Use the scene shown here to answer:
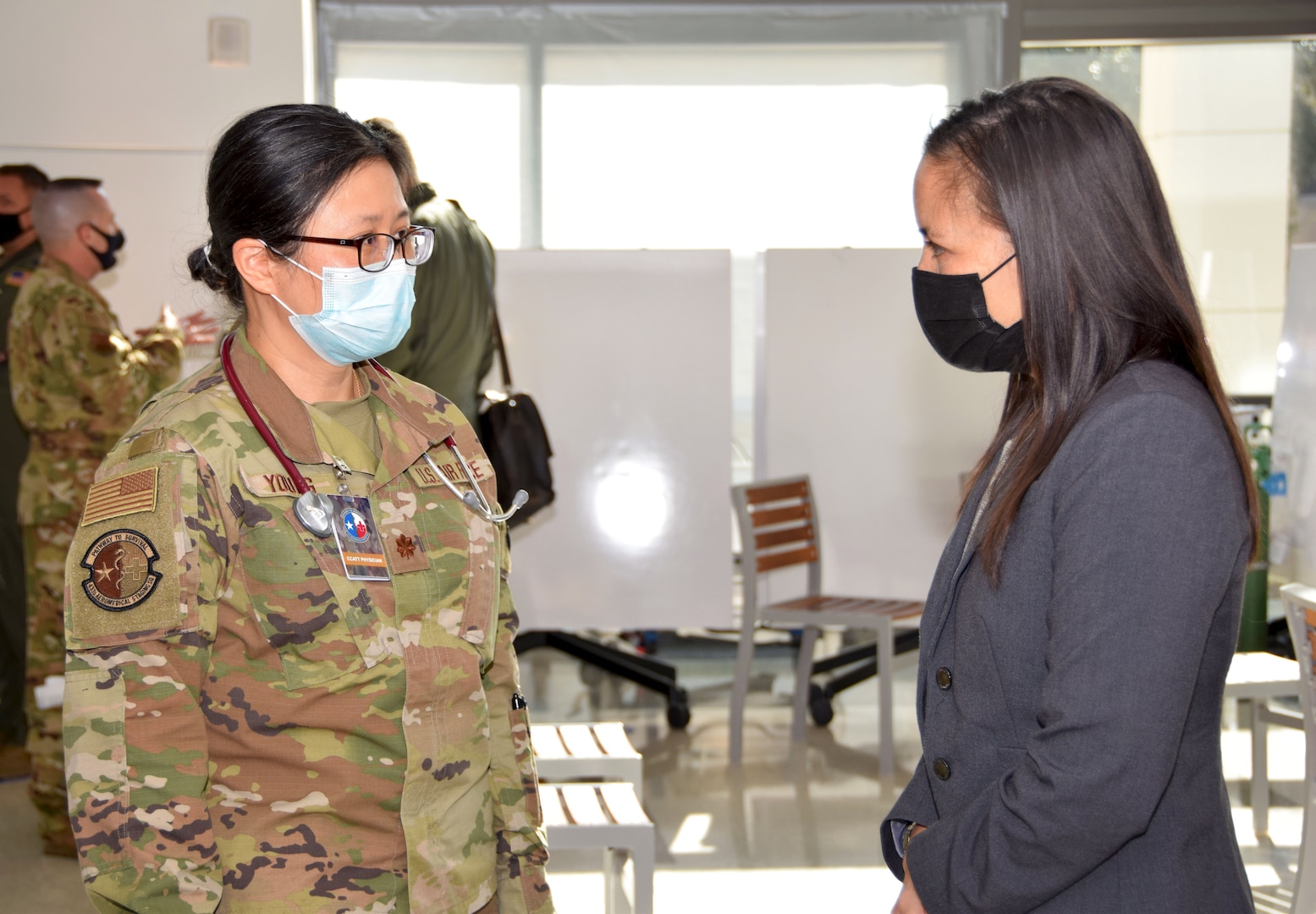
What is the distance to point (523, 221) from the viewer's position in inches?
219

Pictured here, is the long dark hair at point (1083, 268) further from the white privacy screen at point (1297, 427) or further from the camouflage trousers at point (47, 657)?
the white privacy screen at point (1297, 427)

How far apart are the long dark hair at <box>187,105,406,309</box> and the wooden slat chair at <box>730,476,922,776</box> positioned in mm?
3333

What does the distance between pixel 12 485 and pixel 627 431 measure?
2.43 metres

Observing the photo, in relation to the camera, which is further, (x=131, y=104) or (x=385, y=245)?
(x=131, y=104)

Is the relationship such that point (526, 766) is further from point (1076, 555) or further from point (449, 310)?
point (449, 310)

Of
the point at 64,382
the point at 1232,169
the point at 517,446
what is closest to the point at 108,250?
the point at 64,382

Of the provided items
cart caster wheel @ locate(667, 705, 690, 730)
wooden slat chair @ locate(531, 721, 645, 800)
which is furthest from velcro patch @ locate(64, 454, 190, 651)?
cart caster wheel @ locate(667, 705, 690, 730)

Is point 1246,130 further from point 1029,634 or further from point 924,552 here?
point 1029,634

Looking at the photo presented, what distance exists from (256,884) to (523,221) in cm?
458

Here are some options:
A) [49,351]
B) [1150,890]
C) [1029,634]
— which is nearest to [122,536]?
[1029,634]

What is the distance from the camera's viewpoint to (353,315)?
146cm

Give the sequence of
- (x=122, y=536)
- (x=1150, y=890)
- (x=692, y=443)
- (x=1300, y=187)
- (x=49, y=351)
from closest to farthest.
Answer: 1. (x=1150, y=890)
2. (x=122, y=536)
3. (x=49, y=351)
4. (x=692, y=443)
5. (x=1300, y=187)

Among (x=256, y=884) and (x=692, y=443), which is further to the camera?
(x=692, y=443)

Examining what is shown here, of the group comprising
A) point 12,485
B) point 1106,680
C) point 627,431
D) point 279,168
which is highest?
point 279,168
